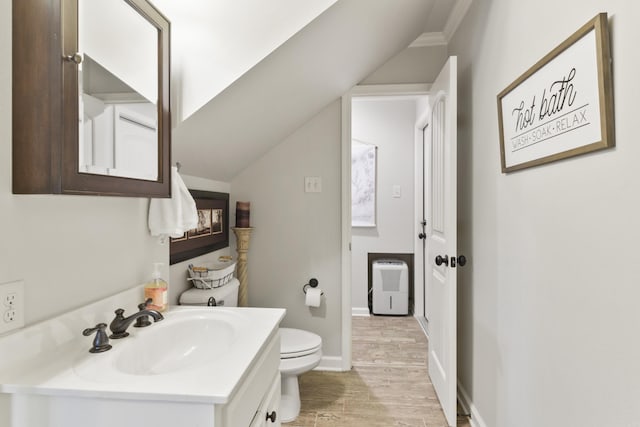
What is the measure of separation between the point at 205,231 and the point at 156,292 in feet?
2.78

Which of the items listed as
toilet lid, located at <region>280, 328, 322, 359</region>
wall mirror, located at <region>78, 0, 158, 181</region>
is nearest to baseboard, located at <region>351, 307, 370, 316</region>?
toilet lid, located at <region>280, 328, 322, 359</region>

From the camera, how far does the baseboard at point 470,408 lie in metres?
1.78

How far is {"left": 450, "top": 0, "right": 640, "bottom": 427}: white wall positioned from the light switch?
3.12 ft

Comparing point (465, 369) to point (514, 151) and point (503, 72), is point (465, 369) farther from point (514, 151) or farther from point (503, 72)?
point (503, 72)

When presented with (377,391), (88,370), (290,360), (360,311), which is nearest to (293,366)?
(290,360)

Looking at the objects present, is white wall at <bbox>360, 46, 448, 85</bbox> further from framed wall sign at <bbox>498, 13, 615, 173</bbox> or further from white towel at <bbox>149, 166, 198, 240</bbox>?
white towel at <bbox>149, 166, 198, 240</bbox>

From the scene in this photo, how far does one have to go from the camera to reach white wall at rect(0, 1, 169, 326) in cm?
78

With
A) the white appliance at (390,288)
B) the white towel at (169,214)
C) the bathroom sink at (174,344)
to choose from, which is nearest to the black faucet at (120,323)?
the bathroom sink at (174,344)

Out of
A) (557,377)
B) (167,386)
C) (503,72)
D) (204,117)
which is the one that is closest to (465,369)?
(557,377)

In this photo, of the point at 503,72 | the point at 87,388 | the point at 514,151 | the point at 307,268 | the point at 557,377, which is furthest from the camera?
the point at 307,268

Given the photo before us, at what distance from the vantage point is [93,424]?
0.75 metres

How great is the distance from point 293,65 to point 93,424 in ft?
4.94

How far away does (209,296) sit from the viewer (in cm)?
176

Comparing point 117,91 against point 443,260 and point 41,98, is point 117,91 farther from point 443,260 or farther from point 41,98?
point 443,260
